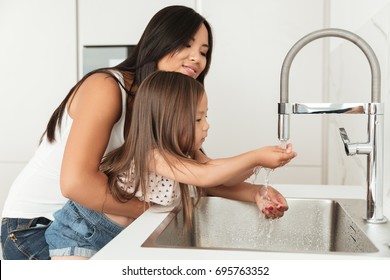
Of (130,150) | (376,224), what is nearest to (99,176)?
(130,150)

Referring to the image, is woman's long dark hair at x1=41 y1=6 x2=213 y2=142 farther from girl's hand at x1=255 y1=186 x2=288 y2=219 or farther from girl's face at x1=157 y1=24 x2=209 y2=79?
girl's hand at x1=255 y1=186 x2=288 y2=219

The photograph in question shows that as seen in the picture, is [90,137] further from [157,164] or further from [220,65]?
[220,65]

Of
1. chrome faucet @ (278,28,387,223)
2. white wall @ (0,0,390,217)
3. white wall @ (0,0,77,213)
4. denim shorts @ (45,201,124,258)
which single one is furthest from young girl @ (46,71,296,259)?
white wall @ (0,0,77,213)

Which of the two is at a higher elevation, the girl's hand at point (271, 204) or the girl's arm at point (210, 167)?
the girl's arm at point (210, 167)

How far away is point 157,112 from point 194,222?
0.90 ft

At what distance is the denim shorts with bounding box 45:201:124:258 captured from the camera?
0.99 meters

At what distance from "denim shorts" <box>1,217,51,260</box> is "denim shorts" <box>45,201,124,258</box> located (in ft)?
0.24

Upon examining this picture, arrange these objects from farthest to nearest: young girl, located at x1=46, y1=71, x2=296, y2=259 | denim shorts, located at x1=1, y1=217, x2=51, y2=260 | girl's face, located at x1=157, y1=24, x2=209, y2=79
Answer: girl's face, located at x1=157, y1=24, x2=209, y2=79 < denim shorts, located at x1=1, y1=217, x2=51, y2=260 < young girl, located at x1=46, y1=71, x2=296, y2=259

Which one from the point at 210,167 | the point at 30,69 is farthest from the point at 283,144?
the point at 30,69

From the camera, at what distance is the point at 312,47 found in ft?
6.91

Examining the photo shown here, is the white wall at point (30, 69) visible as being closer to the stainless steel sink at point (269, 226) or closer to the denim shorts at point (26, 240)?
the denim shorts at point (26, 240)

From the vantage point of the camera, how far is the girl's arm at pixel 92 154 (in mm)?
961

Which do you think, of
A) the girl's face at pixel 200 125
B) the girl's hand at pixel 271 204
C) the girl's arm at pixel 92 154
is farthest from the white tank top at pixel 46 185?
the girl's hand at pixel 271 204

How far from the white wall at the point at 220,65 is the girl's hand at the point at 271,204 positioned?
1.07 meters
